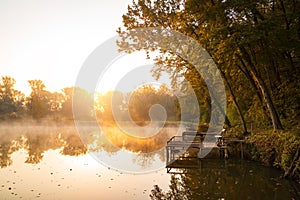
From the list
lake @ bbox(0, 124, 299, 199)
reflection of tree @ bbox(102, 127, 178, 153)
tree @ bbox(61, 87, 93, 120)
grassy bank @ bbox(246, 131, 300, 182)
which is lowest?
reflection of tree @ bbox(102, 127, 178, 153)

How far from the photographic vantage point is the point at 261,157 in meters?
16.0

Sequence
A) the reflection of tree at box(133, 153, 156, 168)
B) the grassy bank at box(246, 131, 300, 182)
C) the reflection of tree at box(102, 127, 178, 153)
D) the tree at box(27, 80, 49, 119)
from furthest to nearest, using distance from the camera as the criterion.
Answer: the tree at box(27, 80, 49, 119)
the reflection of tree at box(102, 127, 178, 153)
the reflection of tree at box(133, 153, 156, 168)
the grassy bank at box(246, 131, 300, 182)

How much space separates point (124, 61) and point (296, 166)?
21632mm

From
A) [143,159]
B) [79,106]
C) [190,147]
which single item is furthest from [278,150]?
[79,106]

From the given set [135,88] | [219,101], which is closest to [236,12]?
[219,101]

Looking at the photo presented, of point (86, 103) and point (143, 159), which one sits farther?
point (86, 103)

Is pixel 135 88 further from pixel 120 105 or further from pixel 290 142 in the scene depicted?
pixel 290 142

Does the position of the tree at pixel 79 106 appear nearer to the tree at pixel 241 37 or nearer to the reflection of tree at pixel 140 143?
the reflection of tree at pixel 140 143

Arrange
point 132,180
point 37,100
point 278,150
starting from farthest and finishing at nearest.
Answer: point 37,100
point 278,150
point 132,180

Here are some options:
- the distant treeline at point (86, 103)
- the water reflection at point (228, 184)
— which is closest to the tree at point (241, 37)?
the water reflection at point (228, 184)

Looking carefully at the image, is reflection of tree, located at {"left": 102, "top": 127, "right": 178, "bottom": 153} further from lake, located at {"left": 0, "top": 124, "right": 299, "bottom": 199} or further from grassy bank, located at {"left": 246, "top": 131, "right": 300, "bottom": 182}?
grassy bank, located at {"left": 246, "top": 131, "right": 300, "bottom": 182}

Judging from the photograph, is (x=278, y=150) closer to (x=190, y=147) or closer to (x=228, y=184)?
(x=228, y=184)

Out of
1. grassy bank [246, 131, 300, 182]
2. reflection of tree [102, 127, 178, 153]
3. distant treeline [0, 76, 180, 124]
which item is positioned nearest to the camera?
grassy bank [246, 131, 300, 182]

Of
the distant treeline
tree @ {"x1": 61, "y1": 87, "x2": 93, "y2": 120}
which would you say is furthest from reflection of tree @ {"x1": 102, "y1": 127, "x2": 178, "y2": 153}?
tree @ {"x1": 61, "y1": 87, "x2": 93, "y2": 120}
